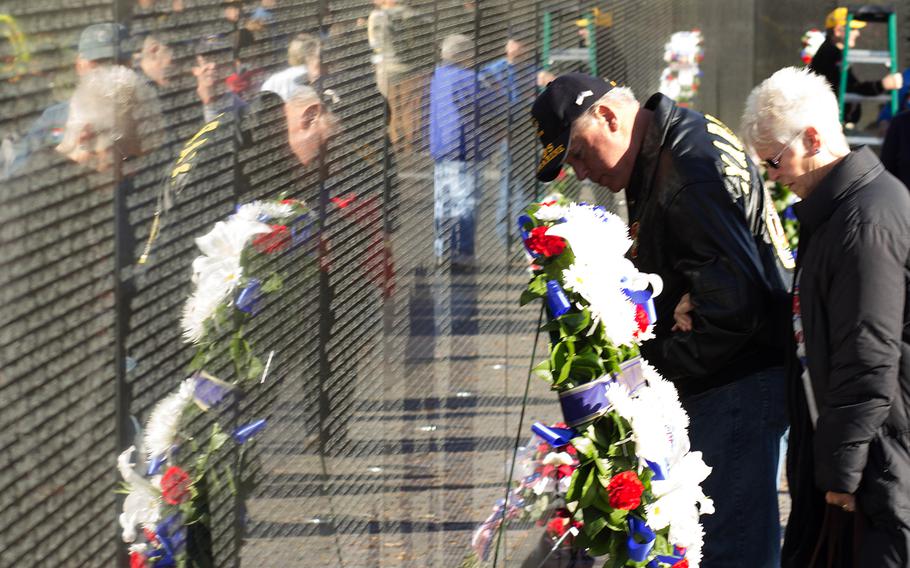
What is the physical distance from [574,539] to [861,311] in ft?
3.68

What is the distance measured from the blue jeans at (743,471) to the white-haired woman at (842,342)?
176 millimetres

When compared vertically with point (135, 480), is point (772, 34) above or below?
below

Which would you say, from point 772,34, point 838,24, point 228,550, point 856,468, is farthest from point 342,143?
point 772,34

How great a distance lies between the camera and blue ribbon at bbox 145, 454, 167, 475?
2059mm

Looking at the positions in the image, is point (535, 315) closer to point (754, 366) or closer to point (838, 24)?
point (754, 366)

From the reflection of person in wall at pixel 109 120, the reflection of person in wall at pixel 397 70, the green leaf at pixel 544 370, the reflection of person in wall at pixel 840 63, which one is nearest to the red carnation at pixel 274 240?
the reflection of person in wall at pixel 109 120

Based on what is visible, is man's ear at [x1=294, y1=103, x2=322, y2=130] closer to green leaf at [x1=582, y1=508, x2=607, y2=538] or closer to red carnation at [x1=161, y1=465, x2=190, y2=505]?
red carnation at [x1=161, y1=465, x2=190, y2=505]

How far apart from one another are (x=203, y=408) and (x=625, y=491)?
5.57 feet

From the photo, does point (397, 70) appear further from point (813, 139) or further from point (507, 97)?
point (507, 97)

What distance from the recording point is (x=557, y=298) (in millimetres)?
3771

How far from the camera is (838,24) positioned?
14234 millimetres

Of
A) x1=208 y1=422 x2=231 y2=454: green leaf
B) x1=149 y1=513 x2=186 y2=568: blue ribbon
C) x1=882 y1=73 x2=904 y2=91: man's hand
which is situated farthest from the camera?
x1=882 y1=73 x2=904 y2=91: man's hand

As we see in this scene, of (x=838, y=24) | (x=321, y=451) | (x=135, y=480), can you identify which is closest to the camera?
(x=135, y=480)

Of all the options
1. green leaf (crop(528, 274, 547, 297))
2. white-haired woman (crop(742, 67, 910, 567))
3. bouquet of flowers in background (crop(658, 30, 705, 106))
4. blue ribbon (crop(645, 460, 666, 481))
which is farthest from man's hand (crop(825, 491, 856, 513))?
bouquet of flowers in background (crop(658, 30, 705, 106))
